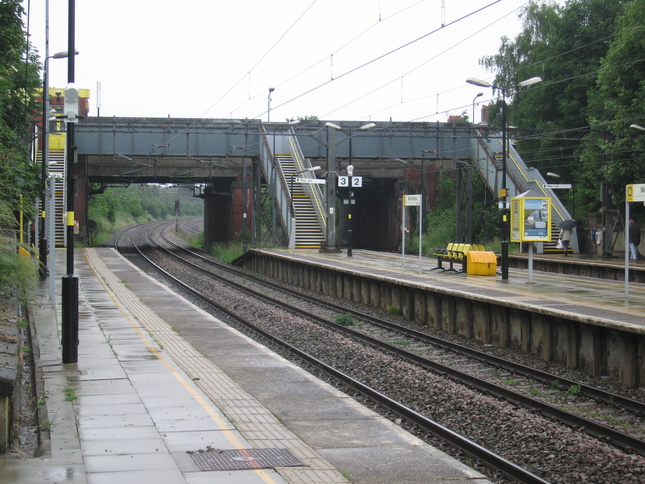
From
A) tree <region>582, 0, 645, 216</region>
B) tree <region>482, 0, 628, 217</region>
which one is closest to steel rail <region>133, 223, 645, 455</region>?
tree <region>582, 0, 645, 216</region>

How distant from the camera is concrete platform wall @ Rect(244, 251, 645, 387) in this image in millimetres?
12797

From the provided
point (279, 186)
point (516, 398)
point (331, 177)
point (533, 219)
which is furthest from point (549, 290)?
point (279, 186)

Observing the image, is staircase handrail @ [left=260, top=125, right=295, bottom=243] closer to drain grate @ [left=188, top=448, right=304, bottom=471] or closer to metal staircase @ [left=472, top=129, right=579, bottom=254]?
metal staircase @ [left=472, top=129, right=579, bottom=254]

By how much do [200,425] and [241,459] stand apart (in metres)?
1.28

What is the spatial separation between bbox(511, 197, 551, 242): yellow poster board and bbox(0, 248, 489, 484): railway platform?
8729mm

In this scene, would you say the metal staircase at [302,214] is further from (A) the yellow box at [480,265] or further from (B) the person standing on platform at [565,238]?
(A) the yellow box at [480,265]

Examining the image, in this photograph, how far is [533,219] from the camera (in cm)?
1992

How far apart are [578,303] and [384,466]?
32.4 ft

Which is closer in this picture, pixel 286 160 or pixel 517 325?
pixel 517 325

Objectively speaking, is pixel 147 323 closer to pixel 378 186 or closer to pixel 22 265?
pixel 22 265

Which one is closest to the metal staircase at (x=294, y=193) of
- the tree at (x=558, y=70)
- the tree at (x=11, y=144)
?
the tree at (x=558, y=70)

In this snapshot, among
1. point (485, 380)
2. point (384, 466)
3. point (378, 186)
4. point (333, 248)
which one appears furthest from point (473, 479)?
point (378, 186)

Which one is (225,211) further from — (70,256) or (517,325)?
(70,256)

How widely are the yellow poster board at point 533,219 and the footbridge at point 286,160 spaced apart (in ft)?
68.5
